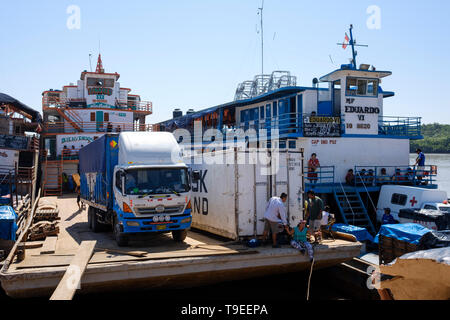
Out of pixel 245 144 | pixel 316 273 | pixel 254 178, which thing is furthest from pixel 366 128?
pixel 254 178

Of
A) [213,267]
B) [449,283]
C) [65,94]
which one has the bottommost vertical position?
[213,267]

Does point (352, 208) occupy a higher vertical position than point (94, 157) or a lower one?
lower

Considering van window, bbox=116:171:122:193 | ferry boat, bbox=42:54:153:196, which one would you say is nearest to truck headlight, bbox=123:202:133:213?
van window, bbox=116:171:122:193

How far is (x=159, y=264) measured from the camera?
29.8ft

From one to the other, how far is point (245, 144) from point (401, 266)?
68.5 ft

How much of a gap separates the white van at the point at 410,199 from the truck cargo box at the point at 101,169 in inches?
498

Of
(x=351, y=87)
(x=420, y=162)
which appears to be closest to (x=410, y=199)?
(x=420, y=162)

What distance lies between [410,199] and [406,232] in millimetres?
7519

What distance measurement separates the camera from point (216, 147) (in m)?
26.9

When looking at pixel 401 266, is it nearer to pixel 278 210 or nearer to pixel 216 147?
pixel 278 210

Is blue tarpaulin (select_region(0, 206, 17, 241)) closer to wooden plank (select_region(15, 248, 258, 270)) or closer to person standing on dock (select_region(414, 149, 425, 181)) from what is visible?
wooden plank (select_region(15, 248, 258, 270))

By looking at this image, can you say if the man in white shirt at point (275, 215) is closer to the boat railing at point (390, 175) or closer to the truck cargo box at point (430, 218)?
the truck cargo box at point (430, 218)

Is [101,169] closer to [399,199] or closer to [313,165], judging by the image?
[313,165]

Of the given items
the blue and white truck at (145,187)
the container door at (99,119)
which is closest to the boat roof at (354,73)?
the blue and white truck at (145,187)
